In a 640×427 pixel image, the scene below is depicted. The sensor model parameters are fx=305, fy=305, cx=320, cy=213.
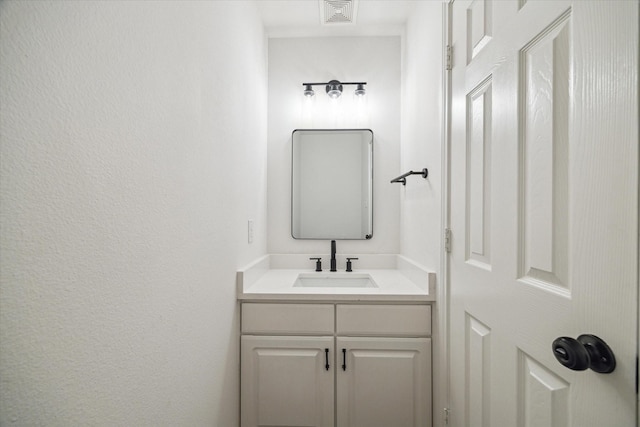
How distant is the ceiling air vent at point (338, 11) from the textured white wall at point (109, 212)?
0.89 meters

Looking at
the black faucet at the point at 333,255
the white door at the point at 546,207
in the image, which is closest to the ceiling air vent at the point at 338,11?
the white door at the point at 546,207

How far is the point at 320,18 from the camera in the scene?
1929 millimetres

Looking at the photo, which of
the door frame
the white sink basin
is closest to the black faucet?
the white sink basin

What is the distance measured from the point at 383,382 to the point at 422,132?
1.27 meters

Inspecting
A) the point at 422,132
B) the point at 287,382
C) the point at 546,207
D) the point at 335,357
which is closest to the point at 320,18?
the point at 422,132

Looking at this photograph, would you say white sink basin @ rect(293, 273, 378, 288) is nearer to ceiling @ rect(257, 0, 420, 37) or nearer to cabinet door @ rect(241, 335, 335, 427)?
cabinet door @ rect(241, 335, 335, 427)

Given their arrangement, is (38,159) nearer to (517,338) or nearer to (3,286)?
(3,286)

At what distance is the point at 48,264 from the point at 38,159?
163 millimetres

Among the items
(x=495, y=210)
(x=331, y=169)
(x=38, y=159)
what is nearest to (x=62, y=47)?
(x=38, y=159)

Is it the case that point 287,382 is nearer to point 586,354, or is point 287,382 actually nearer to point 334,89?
point 586,354

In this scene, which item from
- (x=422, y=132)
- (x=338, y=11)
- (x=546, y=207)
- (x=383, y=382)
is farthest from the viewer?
(x=338, y=11)

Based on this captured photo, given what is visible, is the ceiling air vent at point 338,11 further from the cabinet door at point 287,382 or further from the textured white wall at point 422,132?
the cabinet door at point 287,382

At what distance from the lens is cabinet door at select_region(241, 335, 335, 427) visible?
58.6 inches

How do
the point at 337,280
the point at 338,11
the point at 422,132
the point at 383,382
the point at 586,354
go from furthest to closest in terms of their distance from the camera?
the point at 337,280, the point at 338,11, the point at 422,132, the point at 383,382, the point at 586,354
